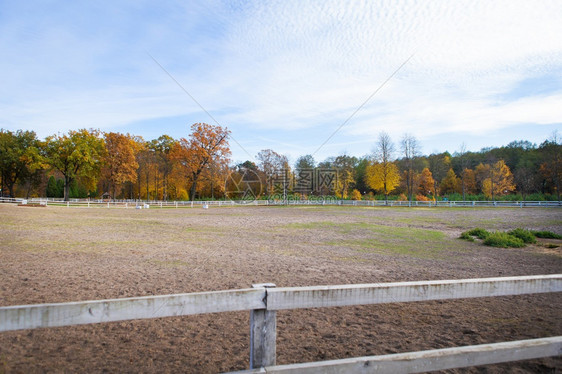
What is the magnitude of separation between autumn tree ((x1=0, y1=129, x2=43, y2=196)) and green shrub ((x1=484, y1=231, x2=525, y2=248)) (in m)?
57.0

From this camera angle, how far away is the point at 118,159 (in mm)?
52094

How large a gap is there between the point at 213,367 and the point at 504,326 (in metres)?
4.59

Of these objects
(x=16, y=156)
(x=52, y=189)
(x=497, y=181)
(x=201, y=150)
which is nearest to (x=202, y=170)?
(x=201, y=150)

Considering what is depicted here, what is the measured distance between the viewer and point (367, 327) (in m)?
5.04

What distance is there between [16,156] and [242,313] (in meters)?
65.1

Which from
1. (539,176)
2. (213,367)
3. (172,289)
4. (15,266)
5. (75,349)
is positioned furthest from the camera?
(539,176)

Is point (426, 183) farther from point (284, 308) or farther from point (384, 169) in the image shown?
point (284, 308)

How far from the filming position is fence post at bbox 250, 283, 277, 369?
8.92ft

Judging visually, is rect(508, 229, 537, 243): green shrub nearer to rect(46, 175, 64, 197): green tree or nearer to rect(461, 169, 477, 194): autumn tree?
rect(461, 169, 477, 194): autumn tree

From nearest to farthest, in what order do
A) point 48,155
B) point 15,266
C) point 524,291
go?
point 524,291 < point 15,266 < point 48,155

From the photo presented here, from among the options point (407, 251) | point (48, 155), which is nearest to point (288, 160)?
point (48, 155)

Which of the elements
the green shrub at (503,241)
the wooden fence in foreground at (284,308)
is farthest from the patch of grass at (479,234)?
the wooden fence in foreground at (284,308)

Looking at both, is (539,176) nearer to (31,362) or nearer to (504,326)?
(504,326)

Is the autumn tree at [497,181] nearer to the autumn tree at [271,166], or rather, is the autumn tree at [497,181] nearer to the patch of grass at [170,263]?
the autumn tree at [271,166]
